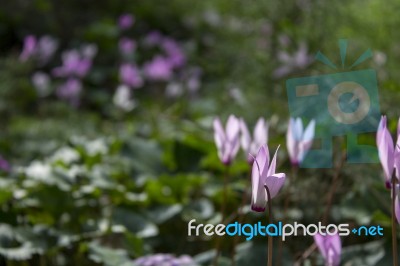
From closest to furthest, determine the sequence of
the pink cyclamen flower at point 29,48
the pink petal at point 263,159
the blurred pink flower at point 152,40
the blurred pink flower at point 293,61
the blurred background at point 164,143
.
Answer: the pink petal at point 263,159 → the blurred background at point 164,143 → the blurred pink flower at point 293,61 → the pink cyclamen flower at point 29,48 → the blurred pink flower at point 152,40

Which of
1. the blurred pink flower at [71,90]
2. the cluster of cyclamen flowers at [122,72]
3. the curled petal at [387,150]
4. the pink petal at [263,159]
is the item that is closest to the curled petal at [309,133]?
the curled petal at [387,150]

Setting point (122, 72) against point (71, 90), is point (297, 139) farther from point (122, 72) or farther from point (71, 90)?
point (71, 90)

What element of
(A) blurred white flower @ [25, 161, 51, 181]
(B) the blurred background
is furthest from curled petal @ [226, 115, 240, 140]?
(A) blurred white flower @ [25, 161, 51, 181]

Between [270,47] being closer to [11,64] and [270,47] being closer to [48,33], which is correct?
[11,64]

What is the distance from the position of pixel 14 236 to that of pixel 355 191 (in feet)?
3.43

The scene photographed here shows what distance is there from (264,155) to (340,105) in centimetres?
60

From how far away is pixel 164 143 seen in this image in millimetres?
2748

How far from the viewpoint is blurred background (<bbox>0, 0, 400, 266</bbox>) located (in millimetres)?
2027

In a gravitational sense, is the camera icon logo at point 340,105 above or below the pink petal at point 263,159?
above

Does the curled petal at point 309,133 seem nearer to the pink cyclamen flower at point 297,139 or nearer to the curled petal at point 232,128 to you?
the pink cyclamen flower at point 297,139

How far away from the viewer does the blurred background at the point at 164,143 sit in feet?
6.65

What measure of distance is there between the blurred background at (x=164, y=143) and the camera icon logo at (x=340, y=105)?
0.36 ft

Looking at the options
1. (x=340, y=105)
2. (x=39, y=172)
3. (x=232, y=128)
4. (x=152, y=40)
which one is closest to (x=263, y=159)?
(x=232, y=128)

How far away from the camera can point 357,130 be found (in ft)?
5.80
